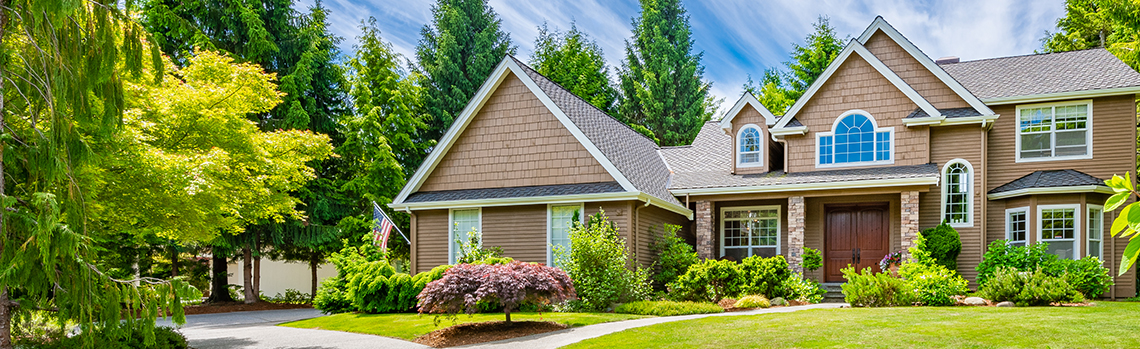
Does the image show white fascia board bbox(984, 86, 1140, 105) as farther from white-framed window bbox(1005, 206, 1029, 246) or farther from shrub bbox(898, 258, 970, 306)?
shrub bbox(898, 258, 970, 306)

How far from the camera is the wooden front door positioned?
18844 mm

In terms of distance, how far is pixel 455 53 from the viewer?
34.2 meters

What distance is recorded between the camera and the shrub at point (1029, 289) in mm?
14023

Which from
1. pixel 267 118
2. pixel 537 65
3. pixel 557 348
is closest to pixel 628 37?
pixel 537 65

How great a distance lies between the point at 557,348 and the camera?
10.6 meters

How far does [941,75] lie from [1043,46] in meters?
19.2

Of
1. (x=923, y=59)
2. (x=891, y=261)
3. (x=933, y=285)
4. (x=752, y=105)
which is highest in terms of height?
(x=923, y=59)

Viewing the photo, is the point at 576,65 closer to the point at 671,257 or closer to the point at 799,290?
the point at 671,257

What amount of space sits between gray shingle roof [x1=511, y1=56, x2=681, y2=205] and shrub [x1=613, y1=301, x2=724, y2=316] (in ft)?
9.89

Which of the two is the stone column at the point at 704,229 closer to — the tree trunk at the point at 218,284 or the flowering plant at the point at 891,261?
the flowering plant at the point at 891,261

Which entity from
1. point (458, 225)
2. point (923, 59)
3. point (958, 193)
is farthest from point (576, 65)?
point (958, 193)

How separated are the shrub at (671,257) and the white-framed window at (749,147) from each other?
114 inches

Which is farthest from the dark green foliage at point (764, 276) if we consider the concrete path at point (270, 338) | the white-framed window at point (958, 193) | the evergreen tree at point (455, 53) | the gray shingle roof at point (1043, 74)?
the evergreen tree at point (455, 53)

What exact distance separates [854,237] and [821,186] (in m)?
2.30
